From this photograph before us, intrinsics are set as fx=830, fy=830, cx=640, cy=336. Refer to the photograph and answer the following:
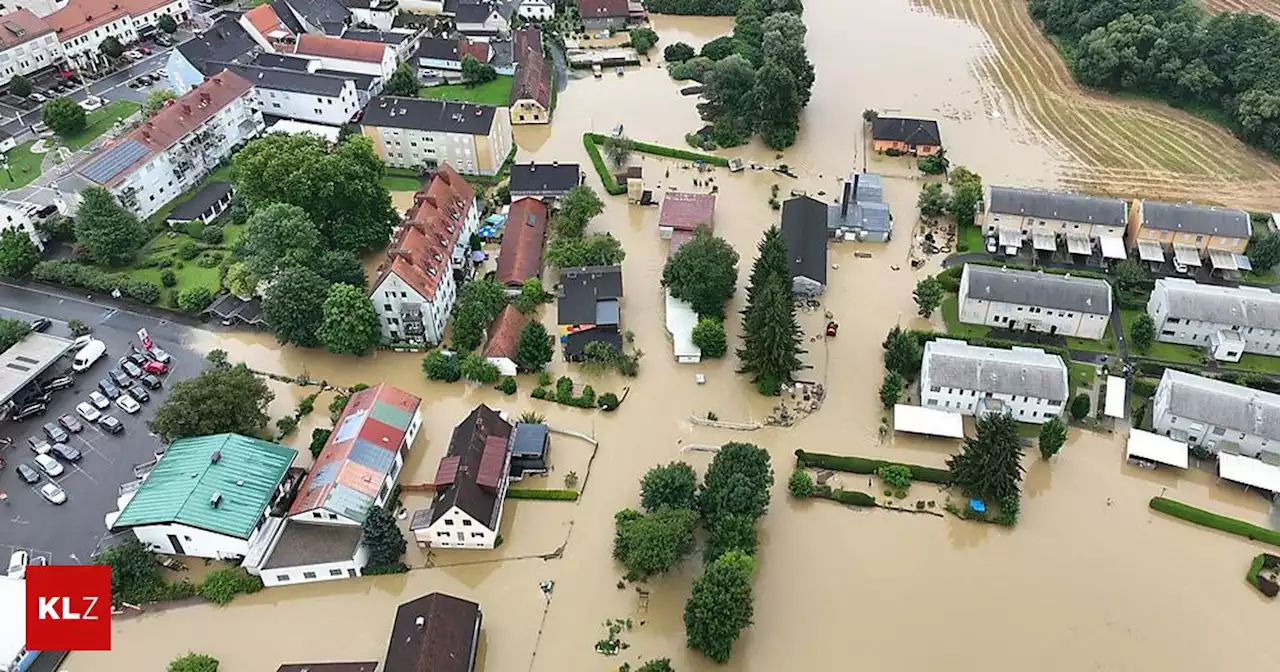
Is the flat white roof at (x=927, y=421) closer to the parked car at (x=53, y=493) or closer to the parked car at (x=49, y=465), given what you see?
the parked car at (x=53, y=493)

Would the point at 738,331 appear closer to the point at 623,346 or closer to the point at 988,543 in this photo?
the point at 623,346

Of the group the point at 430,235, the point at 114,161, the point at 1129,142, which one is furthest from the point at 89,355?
the point at 1129,142

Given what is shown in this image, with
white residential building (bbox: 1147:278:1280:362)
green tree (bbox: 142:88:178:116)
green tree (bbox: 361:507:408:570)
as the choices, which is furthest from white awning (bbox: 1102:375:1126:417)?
green tree (bbox: 142:88:178:116)

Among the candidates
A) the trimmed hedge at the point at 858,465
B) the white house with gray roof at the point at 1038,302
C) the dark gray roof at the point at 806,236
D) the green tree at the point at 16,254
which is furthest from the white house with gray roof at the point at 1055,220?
the green tree at the point at 16,254

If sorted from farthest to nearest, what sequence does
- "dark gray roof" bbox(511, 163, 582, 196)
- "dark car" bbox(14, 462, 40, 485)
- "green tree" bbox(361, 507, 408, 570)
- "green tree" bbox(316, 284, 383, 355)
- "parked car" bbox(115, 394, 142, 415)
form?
"dark gray roof" bbox(511, 163, 582, 196) → "green tree" bbox(316, 284, 383, 355) → "parked car" bbox(115, 394, 142, 415) → "dark car" bbox(14, 462, 40, 485) → "green tree" bbox(361, 507, 408, 570)

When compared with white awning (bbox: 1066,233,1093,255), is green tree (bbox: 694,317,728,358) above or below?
below

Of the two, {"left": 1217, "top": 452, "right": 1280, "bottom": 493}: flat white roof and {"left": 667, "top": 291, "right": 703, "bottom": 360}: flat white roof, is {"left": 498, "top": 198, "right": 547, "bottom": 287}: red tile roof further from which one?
{"left": 1217, "top": 452, "right": 1280, "bottom": 493}: flat white roof
